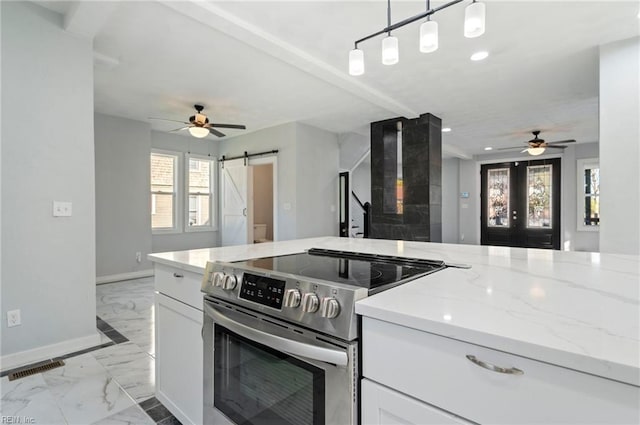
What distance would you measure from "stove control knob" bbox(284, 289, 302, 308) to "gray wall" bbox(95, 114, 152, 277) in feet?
16.2

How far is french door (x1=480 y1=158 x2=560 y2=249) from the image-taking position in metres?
7.69

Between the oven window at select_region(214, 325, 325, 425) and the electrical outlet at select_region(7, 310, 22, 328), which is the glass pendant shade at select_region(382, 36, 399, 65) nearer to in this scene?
the oven window at select_region(214, 325, 325, 425)

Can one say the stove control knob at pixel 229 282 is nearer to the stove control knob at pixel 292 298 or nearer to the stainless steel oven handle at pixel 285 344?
the stainless steel oven handle at pixel 285 344

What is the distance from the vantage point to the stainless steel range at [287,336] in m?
0.90

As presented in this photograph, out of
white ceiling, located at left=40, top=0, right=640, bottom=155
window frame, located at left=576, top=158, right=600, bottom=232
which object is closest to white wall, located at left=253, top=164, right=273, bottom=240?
white ceiling, located at left=40, top=0, right=640, bottom=155

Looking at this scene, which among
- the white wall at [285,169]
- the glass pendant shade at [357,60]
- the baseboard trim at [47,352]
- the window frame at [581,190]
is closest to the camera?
the glass pendant shade at [357,60]

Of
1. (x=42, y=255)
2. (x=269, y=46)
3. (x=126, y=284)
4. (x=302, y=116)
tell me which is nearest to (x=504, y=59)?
(x=269, y=46)

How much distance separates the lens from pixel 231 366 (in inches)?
50.8

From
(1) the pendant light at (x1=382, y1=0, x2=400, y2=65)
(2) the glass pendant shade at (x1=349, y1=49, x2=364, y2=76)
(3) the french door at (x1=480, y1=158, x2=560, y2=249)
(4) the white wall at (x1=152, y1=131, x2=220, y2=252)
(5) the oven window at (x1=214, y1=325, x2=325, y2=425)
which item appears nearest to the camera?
(5) the oven window at (x1=214, y1=325, x2=325, y2=425)

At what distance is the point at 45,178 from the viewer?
96.1 inches

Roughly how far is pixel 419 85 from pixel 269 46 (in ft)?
6.23

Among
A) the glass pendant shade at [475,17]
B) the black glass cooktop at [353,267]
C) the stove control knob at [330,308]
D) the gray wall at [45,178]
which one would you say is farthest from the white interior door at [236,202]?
the stove control knob at [330,308]

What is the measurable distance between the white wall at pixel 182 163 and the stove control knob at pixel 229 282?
4827 mm

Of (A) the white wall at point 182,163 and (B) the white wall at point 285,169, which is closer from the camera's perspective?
(B) the white wall at point 285,169
